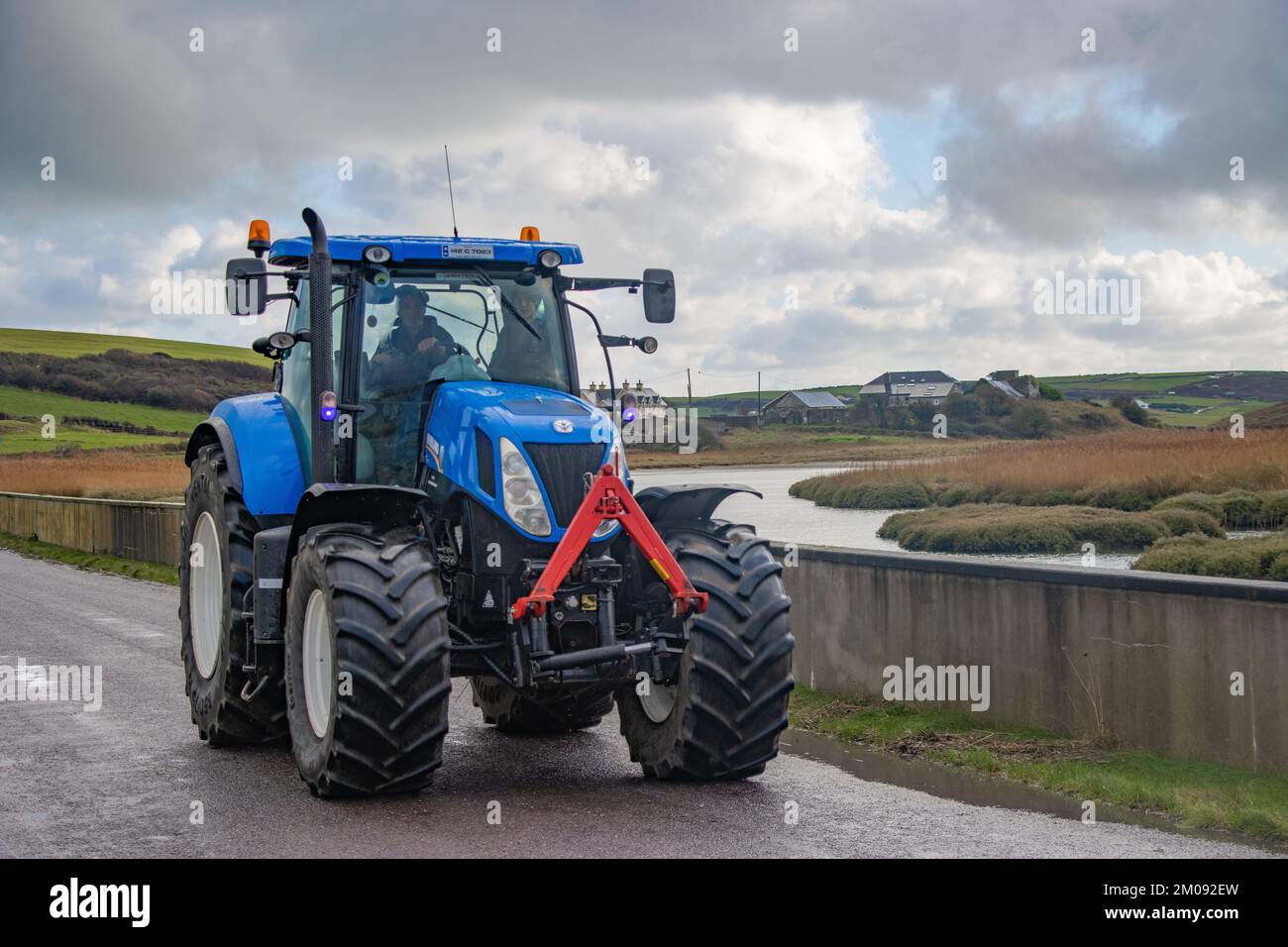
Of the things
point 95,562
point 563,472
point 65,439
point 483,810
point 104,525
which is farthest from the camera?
point 65,439

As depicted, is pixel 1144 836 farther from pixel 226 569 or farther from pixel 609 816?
pixel 226 569

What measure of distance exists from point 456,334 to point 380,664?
7.57ft

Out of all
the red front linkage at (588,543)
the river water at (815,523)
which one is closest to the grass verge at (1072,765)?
the red front linkage at (588,543)

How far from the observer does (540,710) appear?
31.3 feet

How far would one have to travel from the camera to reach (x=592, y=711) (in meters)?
9.65

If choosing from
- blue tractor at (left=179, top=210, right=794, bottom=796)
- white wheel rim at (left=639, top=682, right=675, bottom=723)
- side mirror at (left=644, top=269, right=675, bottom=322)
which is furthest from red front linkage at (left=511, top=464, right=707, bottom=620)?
side mirror at (left=644, top=269, right=675, bottom=322)

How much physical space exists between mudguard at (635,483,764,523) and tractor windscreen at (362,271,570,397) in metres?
0.89

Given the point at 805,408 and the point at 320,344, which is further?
the point at 805,408

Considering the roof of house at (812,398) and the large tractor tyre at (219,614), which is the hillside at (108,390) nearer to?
the roof of house at (812,398)

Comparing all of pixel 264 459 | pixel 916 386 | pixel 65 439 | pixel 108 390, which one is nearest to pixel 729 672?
pixel 264 459

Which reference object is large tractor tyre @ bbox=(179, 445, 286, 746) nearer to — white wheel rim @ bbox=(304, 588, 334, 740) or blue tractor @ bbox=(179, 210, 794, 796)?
blue tractor @ bbox=(179, 210, 794, 796)

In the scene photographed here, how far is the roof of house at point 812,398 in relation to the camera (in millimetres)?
132962

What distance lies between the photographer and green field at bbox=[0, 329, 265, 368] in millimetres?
120875

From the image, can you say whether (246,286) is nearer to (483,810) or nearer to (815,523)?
(483,810)
